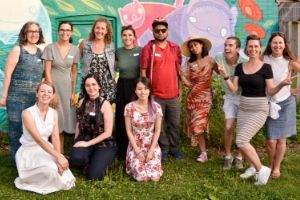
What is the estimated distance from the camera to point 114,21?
906cm

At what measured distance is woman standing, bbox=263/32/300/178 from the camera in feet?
17.8

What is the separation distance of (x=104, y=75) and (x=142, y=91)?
2.08 feet

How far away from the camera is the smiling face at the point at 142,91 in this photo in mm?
5580

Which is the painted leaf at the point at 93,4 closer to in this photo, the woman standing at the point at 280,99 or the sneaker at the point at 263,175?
the woman standing at the point at 280,99

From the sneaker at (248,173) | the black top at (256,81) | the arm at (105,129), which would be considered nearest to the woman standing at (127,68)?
the arm at (105,129)

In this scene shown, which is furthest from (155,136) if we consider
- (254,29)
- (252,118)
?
(254,29)

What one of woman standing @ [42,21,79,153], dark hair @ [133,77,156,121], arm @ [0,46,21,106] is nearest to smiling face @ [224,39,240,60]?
dark hair @ [133,77,156,121]

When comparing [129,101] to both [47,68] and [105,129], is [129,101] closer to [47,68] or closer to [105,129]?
[105,129]

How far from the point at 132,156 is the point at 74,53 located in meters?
1.48

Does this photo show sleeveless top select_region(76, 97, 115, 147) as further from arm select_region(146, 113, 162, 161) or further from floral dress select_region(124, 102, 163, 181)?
arm select_region(146, 113, 162, 161)

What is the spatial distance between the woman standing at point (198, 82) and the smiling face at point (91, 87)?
1243 mm

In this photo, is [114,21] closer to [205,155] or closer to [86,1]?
[86,1]

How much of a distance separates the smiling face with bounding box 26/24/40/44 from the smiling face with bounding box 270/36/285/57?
8.96 ft

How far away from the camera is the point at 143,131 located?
5738 mm
